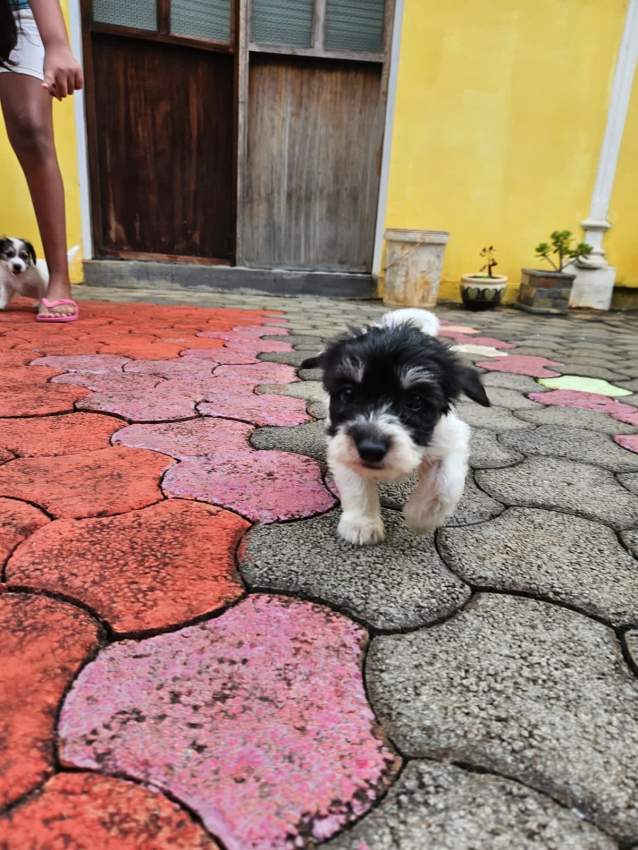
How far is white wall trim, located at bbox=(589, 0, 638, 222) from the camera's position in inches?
271

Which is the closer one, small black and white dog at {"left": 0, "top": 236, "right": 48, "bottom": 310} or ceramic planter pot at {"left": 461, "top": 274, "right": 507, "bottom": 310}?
small black and white dog at {"left": 0, "top": 236, "right": 48, "bottom": 310}

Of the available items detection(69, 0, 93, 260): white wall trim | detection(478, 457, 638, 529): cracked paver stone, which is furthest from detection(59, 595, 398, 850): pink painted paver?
detection(69, 0, 93, 260): white wall trim

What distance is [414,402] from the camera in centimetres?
159

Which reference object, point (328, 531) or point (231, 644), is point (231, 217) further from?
point (231, 644)

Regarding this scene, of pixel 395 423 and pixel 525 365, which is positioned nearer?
pixel 395 423

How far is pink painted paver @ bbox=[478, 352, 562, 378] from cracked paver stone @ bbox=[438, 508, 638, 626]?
2.28 metres

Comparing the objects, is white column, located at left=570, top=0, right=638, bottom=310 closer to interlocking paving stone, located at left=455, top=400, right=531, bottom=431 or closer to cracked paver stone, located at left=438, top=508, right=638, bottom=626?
interlocking paving stone, located at left=455, top=400, right=531, bottom=431

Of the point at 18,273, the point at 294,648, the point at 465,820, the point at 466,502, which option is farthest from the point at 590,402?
the point at 18,273

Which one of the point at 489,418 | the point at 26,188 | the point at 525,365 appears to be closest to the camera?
the point at 489,418

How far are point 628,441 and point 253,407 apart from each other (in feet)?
5.64

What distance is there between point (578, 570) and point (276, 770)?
3.21 feet

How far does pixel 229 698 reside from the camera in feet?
3.34

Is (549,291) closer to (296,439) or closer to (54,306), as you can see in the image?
(54,306)

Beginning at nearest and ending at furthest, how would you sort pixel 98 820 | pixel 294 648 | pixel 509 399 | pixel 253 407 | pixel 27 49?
1. pixel 98 820
2. pixel 294 648
3. pixel 253 407
4. pixel 509 399
5. pixel 27 49
